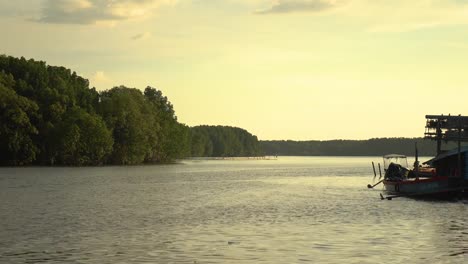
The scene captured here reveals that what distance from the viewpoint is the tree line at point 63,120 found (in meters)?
146

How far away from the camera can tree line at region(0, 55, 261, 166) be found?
146125 millimetres

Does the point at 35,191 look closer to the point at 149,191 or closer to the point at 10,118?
the point at 149,191

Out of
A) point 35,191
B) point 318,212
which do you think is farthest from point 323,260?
point 35,191

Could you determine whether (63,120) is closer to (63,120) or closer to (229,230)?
(63,120)

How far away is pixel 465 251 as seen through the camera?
32812 millimetres

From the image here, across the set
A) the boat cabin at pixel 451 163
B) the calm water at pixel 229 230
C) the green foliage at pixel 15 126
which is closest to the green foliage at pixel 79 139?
the green foliage at pixel 15 126

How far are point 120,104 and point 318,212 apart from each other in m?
129

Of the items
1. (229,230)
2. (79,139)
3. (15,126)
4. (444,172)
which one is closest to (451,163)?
(444,172)

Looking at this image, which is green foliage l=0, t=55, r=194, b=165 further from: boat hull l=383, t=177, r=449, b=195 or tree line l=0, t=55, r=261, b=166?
boat hull l=383, t=177, r=449, b=195

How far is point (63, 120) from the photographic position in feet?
514

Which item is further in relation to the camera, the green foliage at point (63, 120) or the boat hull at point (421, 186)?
the green foliage at point (63, 120)

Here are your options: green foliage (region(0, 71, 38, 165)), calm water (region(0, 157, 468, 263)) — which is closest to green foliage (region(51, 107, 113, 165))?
green foliage (region(0, 71, 38, 165))

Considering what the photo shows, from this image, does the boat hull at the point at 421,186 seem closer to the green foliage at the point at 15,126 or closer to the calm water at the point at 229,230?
the calm water at the point at 229,230

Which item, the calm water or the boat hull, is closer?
the calm water
